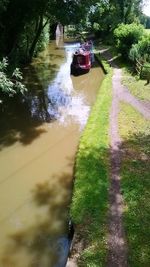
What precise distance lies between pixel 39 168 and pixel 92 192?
108 inches

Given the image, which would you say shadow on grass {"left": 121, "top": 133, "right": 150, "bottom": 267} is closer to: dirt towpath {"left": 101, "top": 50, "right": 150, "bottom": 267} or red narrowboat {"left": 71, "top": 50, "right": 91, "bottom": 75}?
dirt towpath {"left": 101, "top": 50, "right": 150, "bottom": 267}

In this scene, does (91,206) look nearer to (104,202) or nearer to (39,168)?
(104,202)

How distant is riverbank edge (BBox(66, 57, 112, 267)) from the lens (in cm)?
826

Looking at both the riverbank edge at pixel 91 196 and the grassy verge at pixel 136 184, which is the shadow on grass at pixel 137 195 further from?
the riverbank edge at pixel 91 196

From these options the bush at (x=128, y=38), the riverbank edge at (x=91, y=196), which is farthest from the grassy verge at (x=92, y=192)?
the bush at (x=128, y=38)

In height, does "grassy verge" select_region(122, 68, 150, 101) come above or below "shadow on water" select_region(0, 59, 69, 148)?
above

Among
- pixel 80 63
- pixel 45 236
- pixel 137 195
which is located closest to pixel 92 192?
pixel 137 195

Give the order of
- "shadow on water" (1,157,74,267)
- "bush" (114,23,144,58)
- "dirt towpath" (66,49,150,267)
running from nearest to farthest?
"dirt towpath" (66,49,150,267), "shadow on water" (1,157,74,267), "bush" (114,23,144,58)

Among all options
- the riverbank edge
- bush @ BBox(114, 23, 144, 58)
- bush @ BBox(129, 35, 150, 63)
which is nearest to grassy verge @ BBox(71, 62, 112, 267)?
the riverbank edge

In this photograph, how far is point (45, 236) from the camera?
923 centimetres

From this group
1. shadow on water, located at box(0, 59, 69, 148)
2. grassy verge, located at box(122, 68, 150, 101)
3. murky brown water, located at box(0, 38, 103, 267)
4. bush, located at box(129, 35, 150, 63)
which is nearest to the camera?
murky brown water, located at box(0, 38, 103, 267)

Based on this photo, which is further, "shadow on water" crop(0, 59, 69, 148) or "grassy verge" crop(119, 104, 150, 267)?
"shadow on water" crop(0, 59, 69, 148)

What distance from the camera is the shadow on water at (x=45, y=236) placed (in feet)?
27.8

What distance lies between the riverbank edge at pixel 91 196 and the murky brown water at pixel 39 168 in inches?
16.5
